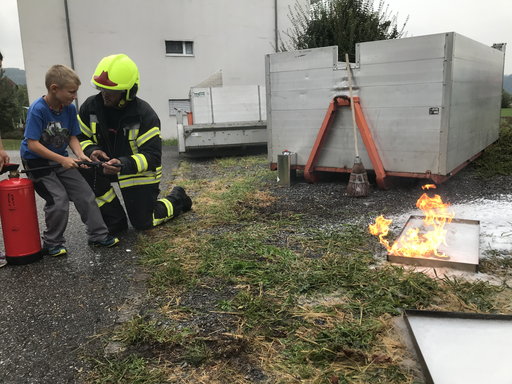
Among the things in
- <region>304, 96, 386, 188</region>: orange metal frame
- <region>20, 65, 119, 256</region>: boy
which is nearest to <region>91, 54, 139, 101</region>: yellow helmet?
<region>20, 65, 119, 256</region>: boy

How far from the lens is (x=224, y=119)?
1104 cm

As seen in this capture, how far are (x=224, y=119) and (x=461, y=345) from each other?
30.9 ft

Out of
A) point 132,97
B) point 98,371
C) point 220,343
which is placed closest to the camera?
point 98,371

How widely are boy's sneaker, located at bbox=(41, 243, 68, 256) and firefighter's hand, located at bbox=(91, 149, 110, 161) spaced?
3.10ft

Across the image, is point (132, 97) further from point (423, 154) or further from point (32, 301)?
point (423, 154)

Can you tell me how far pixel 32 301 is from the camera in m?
3.12

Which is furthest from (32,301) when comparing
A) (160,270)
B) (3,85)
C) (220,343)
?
(3,85)

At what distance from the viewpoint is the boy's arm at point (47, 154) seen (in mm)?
3756

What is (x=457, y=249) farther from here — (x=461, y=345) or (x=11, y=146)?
(x=11, y=146)

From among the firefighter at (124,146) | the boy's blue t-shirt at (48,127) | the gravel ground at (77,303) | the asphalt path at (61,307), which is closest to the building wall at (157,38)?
the gravel ground at (77,303)

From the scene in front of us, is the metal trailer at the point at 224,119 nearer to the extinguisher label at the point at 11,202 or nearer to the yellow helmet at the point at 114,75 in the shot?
the yellow helmet at the point at 114,75

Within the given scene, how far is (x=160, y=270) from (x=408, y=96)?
424cm

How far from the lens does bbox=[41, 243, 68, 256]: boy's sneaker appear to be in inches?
158

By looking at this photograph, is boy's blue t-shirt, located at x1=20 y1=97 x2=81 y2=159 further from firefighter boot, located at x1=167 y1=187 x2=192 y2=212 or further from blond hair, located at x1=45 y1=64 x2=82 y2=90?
firefighter boot, located at x1=167 y1=187 x2=192 y2=212
